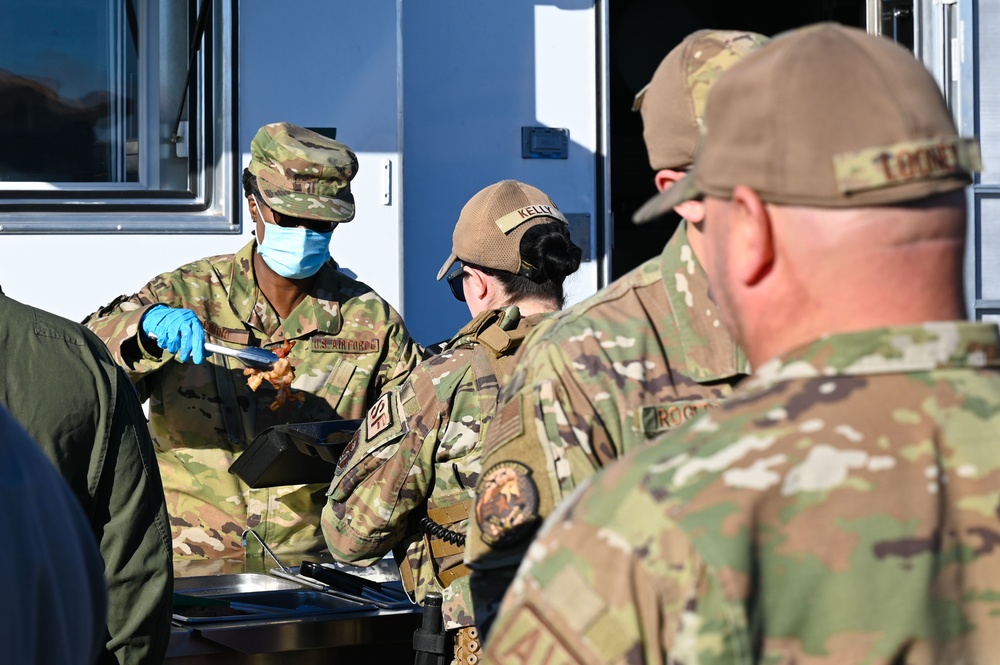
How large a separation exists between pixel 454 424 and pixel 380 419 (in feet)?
0.53

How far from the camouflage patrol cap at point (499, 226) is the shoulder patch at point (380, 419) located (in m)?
0.33

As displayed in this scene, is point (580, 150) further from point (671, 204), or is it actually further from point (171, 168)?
point (671, 204)

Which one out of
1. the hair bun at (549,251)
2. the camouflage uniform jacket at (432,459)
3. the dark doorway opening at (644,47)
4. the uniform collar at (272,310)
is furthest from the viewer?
the dark doorway opening at (644,47)

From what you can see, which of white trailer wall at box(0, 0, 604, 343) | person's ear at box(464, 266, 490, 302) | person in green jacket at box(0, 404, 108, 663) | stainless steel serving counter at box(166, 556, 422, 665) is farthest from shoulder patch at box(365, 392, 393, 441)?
white trailer wall at box(0, 0, 604, 343)

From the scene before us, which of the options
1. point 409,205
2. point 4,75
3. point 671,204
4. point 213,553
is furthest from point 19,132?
point 671,204

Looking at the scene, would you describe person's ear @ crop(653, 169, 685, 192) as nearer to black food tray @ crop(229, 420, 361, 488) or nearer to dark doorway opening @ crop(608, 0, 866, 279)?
black food tray @ crop(229, 420, 361, 488)

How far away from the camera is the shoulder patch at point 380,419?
2320 millimetres

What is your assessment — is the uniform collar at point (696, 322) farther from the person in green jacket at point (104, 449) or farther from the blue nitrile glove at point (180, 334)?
the blue nitrile glove at point (180, 334)

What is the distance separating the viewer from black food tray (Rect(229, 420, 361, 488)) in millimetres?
2623

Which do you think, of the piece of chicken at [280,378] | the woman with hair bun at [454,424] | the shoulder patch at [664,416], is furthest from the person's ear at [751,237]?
the piece of chicken at [280,378]

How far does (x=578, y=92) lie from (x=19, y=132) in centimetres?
191

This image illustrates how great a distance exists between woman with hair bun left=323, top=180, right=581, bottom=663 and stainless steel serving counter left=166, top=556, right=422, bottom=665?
0.12 metres

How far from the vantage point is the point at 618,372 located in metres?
1.58

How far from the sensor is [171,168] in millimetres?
4000
